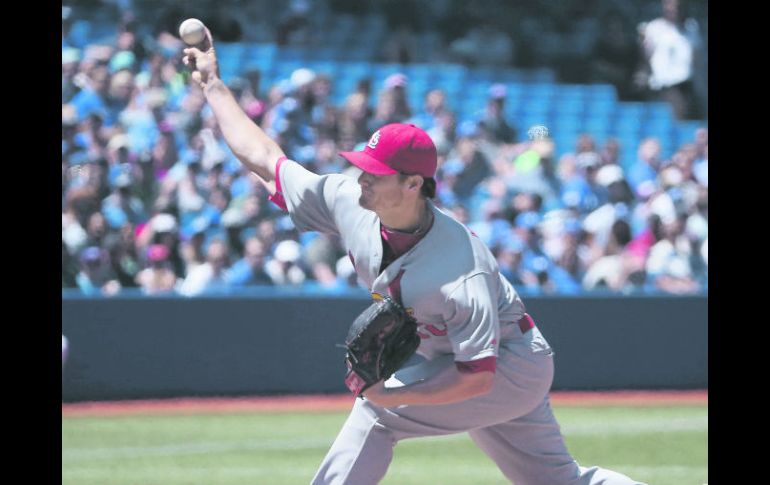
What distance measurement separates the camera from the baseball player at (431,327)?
4871mm

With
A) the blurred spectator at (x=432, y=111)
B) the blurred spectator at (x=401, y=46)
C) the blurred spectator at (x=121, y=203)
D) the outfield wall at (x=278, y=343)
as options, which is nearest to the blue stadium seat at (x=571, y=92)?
the blurred spectator at (x=401, y=46)

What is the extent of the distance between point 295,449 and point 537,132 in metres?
7.31

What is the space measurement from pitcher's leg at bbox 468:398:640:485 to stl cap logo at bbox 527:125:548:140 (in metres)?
9.95

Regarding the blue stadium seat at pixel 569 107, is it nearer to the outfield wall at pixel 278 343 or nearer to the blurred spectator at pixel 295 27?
the blurred spectator at pixel 295 27

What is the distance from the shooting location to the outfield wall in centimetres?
1077

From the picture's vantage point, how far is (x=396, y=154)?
16.3ft

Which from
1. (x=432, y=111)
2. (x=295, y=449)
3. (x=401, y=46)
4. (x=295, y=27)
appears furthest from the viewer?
(x=401, y=46)

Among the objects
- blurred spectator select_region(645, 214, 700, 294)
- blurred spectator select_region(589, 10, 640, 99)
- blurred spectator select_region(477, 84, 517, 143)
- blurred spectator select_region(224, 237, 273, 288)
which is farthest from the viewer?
blurred spectator select_region(589, 10, 640, 99)

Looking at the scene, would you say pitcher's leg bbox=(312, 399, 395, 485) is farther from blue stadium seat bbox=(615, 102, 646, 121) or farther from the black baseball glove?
blue stadium seat bbox=(615, 102, 646, 121)

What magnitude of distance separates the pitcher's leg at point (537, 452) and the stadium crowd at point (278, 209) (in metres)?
6.21

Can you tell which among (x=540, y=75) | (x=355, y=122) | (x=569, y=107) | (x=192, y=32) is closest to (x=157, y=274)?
(x=355, y=122)

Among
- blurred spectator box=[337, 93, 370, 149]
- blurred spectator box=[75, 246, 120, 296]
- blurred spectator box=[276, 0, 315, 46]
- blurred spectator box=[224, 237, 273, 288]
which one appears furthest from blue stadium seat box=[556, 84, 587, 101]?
blurred spectator box=[75, 246, 120, 296]

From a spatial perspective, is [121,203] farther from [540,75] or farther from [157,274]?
[540,75]

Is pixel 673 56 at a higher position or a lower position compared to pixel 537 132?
higher
